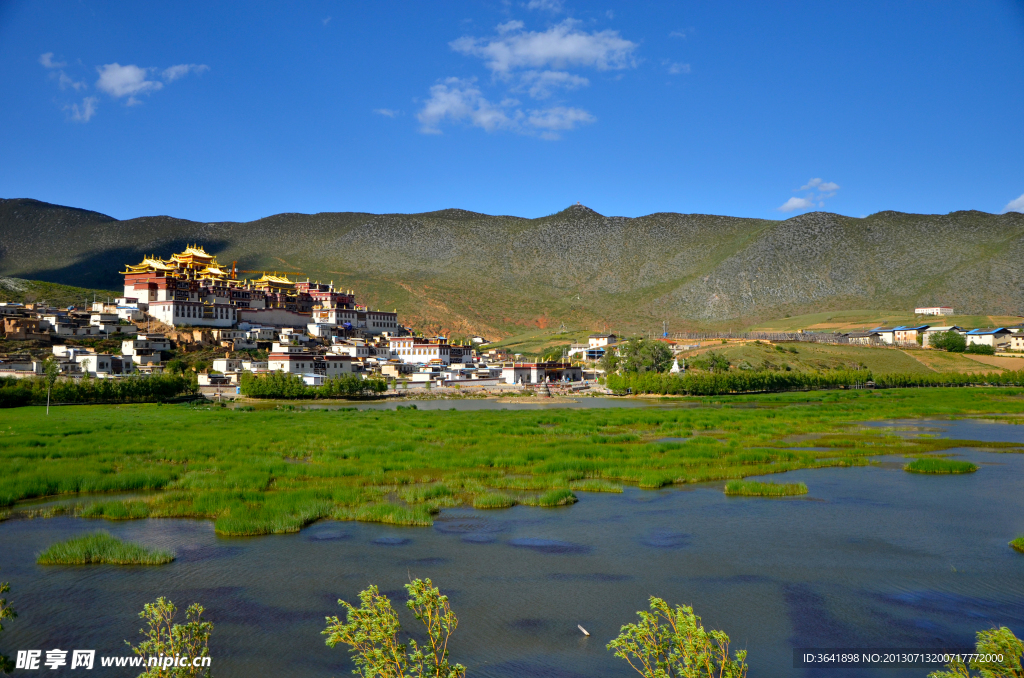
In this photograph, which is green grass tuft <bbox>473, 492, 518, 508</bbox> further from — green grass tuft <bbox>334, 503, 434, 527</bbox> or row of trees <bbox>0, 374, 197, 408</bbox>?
row of trees <bbox>0, 374, 197, 408</bbox>

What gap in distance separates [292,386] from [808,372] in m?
62.7

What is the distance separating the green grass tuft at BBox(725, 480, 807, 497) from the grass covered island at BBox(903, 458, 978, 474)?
21.5ft

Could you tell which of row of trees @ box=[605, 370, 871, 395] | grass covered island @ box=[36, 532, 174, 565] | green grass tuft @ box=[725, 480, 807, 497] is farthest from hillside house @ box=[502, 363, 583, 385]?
grass covered island @ box=[36, 532, 174, 565]

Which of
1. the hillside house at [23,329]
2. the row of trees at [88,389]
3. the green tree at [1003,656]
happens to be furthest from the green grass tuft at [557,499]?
the hillside house at [23,329]

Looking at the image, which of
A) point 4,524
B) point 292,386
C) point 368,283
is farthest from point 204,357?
point 368,283

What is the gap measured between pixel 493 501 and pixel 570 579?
657cm

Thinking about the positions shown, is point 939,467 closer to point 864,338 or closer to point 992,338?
point 992,338

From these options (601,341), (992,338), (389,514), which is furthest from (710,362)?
(389,514)

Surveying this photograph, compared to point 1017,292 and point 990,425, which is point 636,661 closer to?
point 990,425

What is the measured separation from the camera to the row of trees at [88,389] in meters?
54.5

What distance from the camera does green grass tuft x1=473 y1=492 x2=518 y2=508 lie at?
21.4 m

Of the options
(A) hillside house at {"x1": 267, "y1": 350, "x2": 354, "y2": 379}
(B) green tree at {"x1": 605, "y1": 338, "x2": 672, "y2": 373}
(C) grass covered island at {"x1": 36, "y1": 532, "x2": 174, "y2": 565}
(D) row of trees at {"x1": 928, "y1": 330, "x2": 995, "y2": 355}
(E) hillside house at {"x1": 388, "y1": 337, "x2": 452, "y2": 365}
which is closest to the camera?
(C) grass covered island at {"x1": 36, "y1": 532, "x2": 174, "y2": 565}

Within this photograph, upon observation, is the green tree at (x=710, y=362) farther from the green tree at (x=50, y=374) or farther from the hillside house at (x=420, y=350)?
the green tree at (x=50, y=374)

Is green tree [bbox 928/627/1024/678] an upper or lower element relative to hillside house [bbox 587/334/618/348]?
lower
